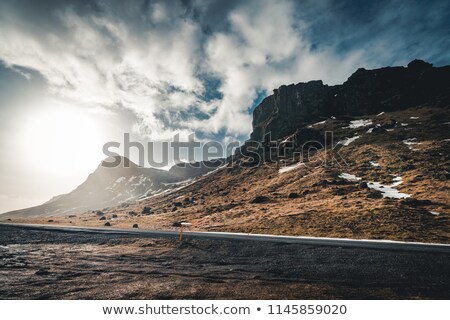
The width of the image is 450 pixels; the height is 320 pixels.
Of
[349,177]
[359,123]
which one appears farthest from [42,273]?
[359,123]

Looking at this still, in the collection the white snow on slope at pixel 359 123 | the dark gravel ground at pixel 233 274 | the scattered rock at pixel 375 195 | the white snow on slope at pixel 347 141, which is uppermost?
the white snow on slope at pixel 359 123

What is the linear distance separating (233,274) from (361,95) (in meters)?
177

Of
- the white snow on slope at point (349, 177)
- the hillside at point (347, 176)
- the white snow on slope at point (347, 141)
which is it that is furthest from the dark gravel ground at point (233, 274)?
the white snow on slope at point (347, 141)

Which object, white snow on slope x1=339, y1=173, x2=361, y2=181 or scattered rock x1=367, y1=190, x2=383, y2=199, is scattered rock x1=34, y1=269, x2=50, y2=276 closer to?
scattered rock x1=367, y1=190, x2=383, y2=199

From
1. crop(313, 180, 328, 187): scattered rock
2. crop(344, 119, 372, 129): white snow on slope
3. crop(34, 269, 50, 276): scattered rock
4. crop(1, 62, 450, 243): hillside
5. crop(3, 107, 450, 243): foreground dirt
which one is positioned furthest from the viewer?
crop(344, 119, 372, 129): white snow on slope

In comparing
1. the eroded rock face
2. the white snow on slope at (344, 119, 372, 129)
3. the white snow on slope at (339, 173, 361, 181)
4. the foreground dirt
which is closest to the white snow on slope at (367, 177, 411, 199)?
the foreground dirt

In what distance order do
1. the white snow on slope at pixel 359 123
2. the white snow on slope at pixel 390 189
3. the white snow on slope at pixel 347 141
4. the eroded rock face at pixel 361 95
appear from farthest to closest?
the eroded rock face at pixel 361 95 < the white snow on slope at pixel 359 123 < the white snow on slope at pixel 347 141 < the white snow on slope at pixel 390 189

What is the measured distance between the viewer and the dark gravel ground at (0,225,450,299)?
31.3ft

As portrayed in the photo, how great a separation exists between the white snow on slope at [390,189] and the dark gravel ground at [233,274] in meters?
37.1

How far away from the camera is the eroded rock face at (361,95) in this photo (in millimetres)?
139000

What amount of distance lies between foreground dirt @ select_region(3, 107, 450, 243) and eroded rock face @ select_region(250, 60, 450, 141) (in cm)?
1829

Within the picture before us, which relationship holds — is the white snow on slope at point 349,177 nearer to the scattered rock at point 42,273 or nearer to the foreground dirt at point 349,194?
the foreground dirt at point 349,194

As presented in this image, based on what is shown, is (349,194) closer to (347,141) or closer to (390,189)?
(390,189)
